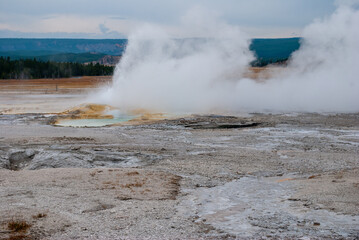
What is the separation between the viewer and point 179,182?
32.9 ft

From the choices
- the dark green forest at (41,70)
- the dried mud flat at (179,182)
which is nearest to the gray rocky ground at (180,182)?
the dried mud flat at (179,182)

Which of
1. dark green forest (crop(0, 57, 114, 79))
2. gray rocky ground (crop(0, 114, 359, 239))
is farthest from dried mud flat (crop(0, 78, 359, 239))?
dark green forest (crop(0, 57, 114, 79))

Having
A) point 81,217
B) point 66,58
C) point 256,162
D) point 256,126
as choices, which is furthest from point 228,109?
point 66,58

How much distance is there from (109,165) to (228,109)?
46.2ft

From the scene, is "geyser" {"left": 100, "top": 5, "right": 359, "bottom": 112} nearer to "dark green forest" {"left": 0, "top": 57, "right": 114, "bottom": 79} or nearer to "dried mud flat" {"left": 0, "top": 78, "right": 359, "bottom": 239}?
"dried mud flat" {"left": 0, "top": 78, "right": 359, "bottom": 239}

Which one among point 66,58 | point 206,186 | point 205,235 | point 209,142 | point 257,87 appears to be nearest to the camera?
point 205,235

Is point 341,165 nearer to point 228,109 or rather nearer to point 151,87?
point 228,109

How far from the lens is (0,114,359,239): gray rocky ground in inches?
260

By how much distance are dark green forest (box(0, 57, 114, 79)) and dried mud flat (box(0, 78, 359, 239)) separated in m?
53.9

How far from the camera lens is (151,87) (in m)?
Result: 28.7

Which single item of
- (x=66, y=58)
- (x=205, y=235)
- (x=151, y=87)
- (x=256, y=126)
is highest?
(x=66, y=58)

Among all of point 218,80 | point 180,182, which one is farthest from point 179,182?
point 218,80

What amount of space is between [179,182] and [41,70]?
67981 mm

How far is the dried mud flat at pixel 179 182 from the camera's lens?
658 centimetres
